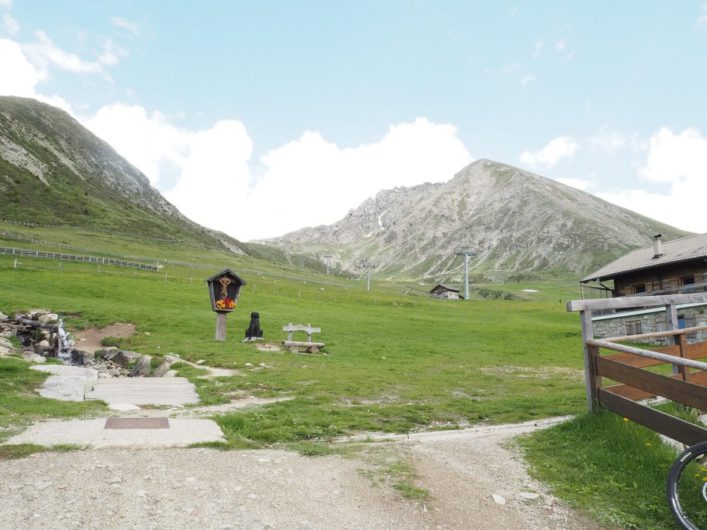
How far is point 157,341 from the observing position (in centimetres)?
2662

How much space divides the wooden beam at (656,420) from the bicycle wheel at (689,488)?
0.29 metres

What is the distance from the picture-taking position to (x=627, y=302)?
372 inches

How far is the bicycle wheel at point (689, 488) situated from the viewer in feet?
18.1

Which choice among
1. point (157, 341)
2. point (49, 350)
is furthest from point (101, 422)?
point (157, 341)

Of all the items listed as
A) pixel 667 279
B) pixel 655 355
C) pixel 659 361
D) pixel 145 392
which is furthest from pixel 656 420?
pixel 667 279

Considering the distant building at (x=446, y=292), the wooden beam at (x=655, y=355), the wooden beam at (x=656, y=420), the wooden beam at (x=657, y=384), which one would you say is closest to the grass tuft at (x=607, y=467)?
the wooden beam at (x=656, y=420)

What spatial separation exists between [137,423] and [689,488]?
364 inches

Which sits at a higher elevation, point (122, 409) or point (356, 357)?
point (122, 409)

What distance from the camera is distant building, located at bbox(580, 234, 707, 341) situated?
4038 cm

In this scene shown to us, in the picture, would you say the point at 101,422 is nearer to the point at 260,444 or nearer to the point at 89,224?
the point at 260,444

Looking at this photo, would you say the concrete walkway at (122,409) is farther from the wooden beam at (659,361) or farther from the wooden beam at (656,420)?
the wooden beam at (659,361)

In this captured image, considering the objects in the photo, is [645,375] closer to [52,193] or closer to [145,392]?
[145,392]

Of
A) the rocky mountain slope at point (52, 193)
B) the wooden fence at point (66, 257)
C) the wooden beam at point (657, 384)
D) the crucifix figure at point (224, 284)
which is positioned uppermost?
the rocky mountain slope at point (52, 193)

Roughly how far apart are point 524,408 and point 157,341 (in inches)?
828
